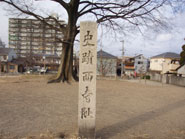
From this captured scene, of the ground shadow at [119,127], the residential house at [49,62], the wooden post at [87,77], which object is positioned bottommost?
the ground shadow at [119,127]

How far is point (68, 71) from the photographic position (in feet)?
40.5

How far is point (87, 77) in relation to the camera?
3.14m

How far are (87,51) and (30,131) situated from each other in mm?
2306

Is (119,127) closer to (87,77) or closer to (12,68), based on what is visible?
(87,77)

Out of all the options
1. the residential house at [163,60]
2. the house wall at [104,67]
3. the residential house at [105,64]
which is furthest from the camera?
the residential house at [163,60]

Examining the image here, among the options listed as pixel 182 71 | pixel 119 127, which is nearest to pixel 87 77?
pixel 119 127

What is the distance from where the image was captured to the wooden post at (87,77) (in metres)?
3.14

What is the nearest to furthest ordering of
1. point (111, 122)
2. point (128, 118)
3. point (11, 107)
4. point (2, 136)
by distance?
1. point (2, 136)
2. point (111, 122)
3. point (128, 118)
4. point (11, 107)

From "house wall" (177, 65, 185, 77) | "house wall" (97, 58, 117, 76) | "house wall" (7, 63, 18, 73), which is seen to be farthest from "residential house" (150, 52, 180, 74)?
"house wall" (7, 63, 18, 73)

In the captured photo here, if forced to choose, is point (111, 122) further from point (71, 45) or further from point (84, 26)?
point (71, 45)

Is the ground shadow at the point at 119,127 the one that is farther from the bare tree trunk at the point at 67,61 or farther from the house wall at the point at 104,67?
the house wall at the point at 104,67

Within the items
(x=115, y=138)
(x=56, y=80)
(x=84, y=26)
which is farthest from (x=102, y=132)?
(x=56, y=80)

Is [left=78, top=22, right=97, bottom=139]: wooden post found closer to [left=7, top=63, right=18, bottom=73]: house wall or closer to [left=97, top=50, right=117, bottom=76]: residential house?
[left=97, top=50, right=117, bottom=76]: residential house

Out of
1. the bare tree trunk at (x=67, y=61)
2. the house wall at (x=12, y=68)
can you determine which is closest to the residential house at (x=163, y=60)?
the bare tree trunk at (x=67, y=61)
